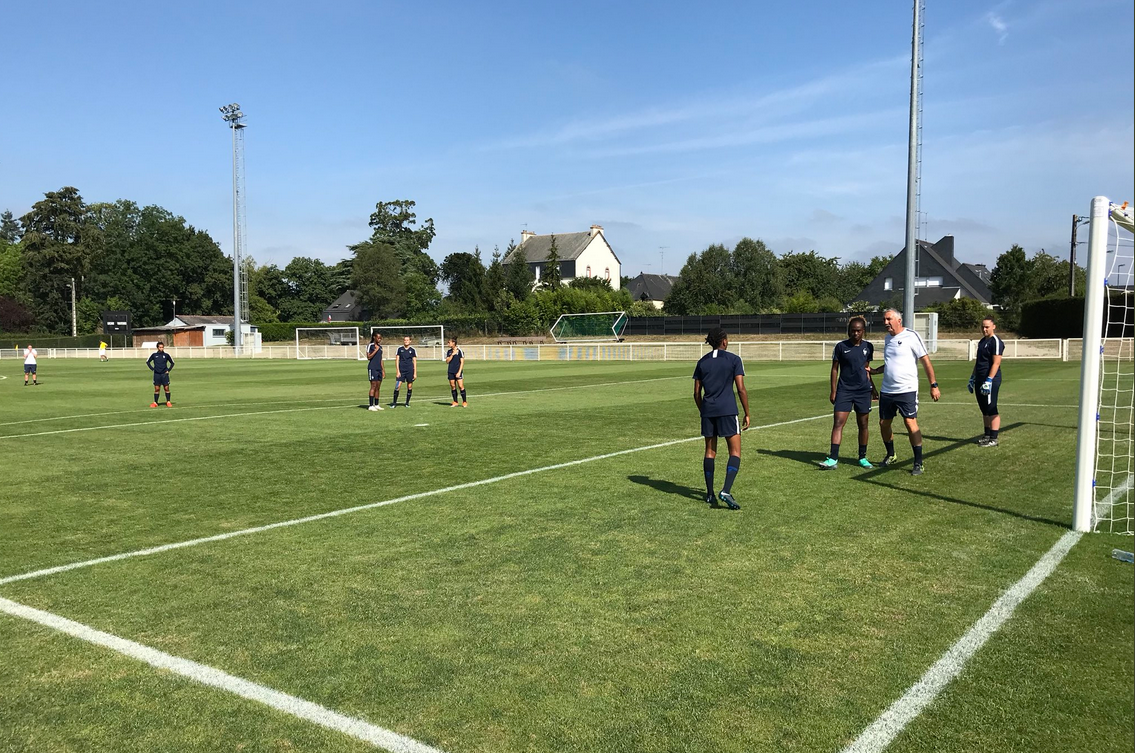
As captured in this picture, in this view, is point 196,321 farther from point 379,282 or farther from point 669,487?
point 669,487

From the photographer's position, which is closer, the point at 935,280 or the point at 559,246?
the point at 935,280

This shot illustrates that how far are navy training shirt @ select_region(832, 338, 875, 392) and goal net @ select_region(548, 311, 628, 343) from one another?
4798 cm

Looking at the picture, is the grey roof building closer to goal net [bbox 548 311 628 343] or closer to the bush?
the bush

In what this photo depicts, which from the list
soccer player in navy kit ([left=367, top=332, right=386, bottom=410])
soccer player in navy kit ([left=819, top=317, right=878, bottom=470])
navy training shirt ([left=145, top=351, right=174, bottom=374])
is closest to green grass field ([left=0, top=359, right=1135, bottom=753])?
soccer player in navy kit ([left=819, top=317, right=878, bottom=470])

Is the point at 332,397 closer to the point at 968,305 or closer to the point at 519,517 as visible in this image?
the point at 519,517

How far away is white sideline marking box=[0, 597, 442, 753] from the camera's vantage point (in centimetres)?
354

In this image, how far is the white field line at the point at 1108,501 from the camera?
23.7ft

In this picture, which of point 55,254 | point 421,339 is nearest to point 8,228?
point 55,254

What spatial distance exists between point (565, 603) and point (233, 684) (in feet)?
6.87

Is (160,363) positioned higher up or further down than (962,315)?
further down

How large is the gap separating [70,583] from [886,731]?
18.7ft

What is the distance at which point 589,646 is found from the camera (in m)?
4.50

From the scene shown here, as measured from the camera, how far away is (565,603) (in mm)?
5219

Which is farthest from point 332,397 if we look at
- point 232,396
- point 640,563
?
point 640,563
